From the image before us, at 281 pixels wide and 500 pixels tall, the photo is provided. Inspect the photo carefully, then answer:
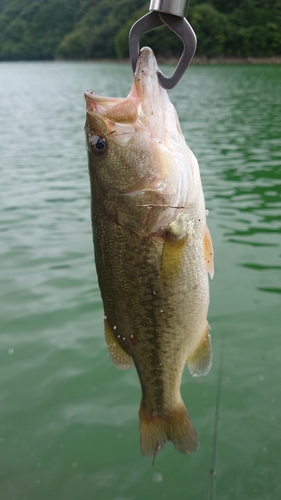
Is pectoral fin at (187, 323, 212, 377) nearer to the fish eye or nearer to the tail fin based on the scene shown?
the tail fin

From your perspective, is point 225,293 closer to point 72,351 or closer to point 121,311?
point 72,351

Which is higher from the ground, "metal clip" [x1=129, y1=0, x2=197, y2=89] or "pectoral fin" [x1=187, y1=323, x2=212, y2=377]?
"metal clip" [x1=129, y1=0, x2=197, y2=89]

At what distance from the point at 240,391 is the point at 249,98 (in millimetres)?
28393

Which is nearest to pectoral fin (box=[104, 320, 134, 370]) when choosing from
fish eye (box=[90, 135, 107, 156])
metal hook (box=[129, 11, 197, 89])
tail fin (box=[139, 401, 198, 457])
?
tail fin (box=[139, 401, 198, 457])

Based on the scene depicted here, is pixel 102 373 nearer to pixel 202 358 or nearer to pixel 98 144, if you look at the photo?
pixel 202 358

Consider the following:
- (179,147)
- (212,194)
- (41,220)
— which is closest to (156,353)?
(179,147)

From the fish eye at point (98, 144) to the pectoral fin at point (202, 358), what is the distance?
1039 millimetres

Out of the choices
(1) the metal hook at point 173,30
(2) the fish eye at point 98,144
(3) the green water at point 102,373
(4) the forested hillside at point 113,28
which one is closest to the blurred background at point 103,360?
(3) the green water at point 102,373

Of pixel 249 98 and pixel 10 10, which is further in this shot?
pixel 10 10

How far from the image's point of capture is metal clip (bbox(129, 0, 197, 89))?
195cm

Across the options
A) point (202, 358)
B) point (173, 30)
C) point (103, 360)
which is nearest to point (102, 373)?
point (103, 360)

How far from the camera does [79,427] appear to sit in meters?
4.50

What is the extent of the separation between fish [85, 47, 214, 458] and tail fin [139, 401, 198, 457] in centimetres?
48

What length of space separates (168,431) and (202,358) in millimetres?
424
